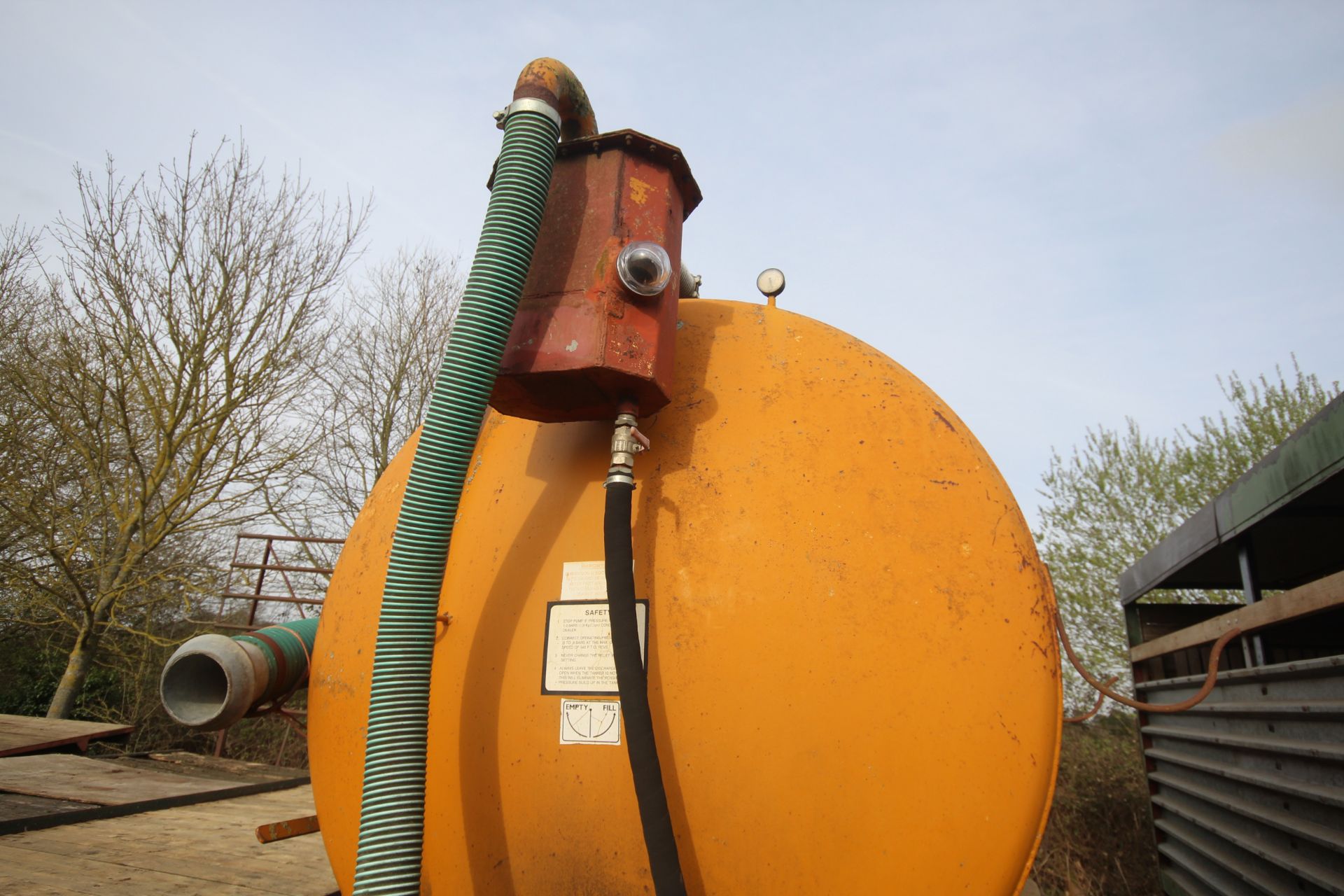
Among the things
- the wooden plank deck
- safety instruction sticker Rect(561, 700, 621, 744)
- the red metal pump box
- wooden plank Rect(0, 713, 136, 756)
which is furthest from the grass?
wooden plank Rect(0, 713, 136, 756)

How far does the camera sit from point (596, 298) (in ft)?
5.31

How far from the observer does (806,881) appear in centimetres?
139

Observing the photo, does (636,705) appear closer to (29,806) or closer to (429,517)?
(429,517)

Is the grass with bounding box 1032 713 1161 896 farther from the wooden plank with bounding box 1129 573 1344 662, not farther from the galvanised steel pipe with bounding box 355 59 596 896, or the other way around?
the galvanised steel pipe with bounding box 355 59 596 896

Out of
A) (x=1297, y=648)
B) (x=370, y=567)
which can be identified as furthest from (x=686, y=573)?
(x=1297, y=648)

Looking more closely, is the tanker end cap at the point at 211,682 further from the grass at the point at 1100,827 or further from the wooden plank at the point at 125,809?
the grass at the point at 1100,827

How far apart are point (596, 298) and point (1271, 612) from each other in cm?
309

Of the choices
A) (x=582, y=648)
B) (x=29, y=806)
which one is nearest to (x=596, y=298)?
(x=582, y=648)

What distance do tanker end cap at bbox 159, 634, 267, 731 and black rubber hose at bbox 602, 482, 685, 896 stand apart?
850 millimetres

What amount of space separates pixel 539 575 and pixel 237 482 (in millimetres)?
10438

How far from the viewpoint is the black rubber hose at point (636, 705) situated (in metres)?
1.31

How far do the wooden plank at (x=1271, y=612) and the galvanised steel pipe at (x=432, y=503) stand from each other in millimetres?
2771

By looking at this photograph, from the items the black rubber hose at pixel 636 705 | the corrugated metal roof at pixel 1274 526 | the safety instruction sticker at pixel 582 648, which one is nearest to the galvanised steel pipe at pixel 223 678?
the safety instruction sticker at pixel 582 648

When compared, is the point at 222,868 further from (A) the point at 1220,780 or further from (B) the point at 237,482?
(B) the point at 237,482
